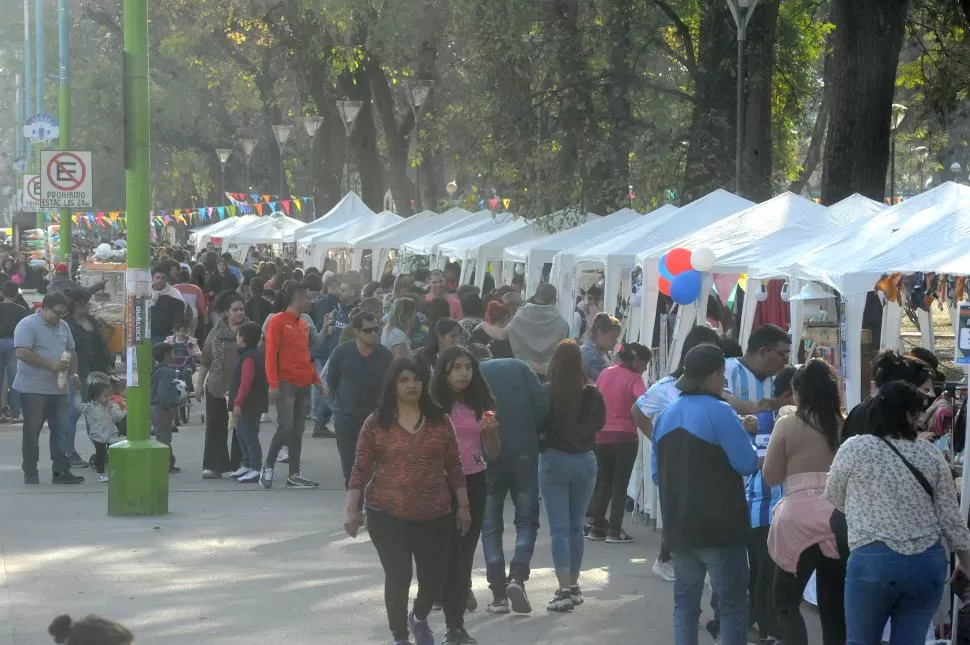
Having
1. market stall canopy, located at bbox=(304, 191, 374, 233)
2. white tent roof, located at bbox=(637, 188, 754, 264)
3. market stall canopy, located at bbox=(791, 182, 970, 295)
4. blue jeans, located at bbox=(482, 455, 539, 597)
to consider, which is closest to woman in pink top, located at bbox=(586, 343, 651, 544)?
market stall canopy, located at bbox=(791, 182, 970, 295)

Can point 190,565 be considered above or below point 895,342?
below

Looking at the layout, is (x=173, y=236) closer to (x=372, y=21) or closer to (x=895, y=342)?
(x=372, y=21)

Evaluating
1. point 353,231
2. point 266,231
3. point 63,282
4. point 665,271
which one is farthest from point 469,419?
point 266,231

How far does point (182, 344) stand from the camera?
18.6 meters

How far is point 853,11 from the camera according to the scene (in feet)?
56.2

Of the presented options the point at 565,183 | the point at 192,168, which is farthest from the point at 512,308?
the point at 192,168

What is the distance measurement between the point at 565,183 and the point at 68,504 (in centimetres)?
1090

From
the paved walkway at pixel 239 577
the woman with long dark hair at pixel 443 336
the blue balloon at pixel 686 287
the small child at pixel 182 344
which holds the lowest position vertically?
the paved walkway at pixel 239 577

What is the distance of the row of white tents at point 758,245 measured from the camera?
32.1ft

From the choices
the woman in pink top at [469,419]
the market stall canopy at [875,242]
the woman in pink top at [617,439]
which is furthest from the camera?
the woman in pink top at [617,439]

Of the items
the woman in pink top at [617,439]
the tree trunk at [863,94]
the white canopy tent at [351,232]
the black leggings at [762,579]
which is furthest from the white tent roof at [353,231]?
the black leggings at [762,579]

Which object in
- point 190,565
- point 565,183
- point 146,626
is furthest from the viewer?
point 565,183

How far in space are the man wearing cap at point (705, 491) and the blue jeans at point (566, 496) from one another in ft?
6.43

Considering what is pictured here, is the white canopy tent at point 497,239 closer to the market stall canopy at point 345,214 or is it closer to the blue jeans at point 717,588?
the market stall canopy at point 345,214
